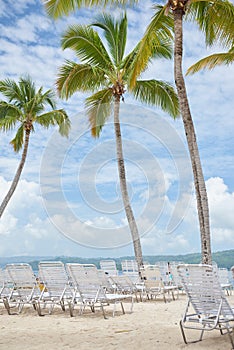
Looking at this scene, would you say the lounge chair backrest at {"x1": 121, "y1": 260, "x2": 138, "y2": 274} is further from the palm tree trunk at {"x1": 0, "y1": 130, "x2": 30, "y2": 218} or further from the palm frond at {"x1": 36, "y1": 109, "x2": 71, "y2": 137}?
the palm frond at {"x1": 36, "y1": 109, "x2": 71, "y2": 137}

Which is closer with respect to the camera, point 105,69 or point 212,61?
point 212,61

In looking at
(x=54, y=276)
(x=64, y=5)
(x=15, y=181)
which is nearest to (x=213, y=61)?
(x=64, y=5)

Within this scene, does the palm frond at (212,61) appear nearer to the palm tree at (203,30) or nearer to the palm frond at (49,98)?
the palm tree at (203,30)

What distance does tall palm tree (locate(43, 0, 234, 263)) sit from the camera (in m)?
9.91

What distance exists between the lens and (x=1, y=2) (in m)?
18.8

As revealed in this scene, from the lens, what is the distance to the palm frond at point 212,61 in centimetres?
1328

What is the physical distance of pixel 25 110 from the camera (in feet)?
69.9

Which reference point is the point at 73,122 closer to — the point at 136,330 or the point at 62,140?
the point at 62,140

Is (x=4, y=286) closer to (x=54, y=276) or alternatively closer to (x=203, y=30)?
(x=54, y=276)

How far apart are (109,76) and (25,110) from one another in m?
5.89

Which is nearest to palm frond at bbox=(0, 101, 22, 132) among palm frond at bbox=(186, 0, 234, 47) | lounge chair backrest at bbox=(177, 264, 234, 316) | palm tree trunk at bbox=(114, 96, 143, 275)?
palm tree trunk at bbox=(114, 96, 143, 275)

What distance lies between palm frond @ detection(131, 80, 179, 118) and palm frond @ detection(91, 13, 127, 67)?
1.42m

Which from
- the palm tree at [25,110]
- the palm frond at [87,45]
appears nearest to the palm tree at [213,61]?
the palm frond at [87,45]

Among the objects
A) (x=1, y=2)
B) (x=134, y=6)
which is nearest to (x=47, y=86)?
(x=1, y=2)
